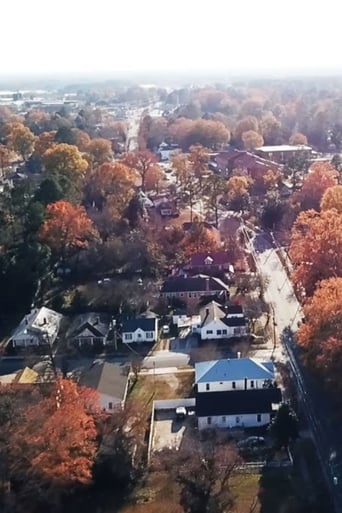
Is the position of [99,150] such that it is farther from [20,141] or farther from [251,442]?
[251,442]

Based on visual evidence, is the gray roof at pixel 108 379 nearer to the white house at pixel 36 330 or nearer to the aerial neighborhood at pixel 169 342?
the aerial neighborhood at pixel 169 342

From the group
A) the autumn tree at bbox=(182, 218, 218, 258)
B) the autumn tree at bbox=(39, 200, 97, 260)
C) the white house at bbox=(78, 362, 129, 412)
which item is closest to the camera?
the white house at bbox=(78, 362, 129, 412)

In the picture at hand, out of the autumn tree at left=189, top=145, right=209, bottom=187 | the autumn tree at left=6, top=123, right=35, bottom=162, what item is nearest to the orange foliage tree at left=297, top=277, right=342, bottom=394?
the autumn tree at left=189, top=145, right=209, bottom=187

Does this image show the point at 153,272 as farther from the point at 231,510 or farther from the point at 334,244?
the point at 231,510

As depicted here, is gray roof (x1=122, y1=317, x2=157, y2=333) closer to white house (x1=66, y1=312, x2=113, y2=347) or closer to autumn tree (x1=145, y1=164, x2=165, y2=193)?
white house (x1=66, y1=312, x2=113, y2=347)

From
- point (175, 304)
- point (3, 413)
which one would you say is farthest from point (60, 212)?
point (3, 413)

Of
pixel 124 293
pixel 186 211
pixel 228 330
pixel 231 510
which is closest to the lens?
pixel 231 510

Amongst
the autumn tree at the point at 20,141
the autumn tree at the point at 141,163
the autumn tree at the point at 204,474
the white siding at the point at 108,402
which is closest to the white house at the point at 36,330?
the white siding at the point at 108,402
